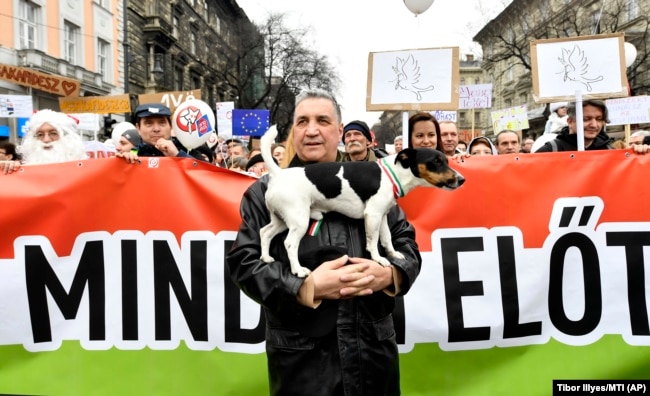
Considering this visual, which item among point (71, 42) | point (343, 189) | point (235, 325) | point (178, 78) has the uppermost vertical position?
point (178, 78)

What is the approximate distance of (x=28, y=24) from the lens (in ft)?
72.8

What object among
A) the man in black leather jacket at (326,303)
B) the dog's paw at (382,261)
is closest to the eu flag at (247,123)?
the man in black leather jacket at (326,303)

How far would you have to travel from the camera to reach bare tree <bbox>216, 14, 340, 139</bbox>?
38.2 meters

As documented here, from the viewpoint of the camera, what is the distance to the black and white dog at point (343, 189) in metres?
1.84

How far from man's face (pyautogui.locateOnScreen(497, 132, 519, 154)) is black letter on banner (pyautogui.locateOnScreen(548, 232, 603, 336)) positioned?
2.40 meters

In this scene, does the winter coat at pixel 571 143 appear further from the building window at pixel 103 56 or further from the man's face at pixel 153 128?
the building window at pixel 103 56

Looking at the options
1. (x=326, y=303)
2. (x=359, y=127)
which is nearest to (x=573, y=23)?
(x=359, y=127)

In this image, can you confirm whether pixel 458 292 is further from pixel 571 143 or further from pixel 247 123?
pixel 247 123

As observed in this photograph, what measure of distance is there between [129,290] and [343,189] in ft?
6.04

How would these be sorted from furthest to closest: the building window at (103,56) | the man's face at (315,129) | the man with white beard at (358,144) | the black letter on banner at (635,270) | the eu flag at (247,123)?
the building window at (103,56) → the eu flag at (247,123) → the man with white beard at (358,144) → the black letter on banner at (635,270) → the man's face at (315,129)

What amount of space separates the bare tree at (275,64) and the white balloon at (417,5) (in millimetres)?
32490

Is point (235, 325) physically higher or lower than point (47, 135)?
lower

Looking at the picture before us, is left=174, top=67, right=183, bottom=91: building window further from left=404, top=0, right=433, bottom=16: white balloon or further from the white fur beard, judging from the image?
the white fur beard

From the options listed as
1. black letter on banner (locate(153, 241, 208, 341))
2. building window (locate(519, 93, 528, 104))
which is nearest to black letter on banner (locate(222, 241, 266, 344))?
black letter on banner (locate(153, 241, 208, 341))
